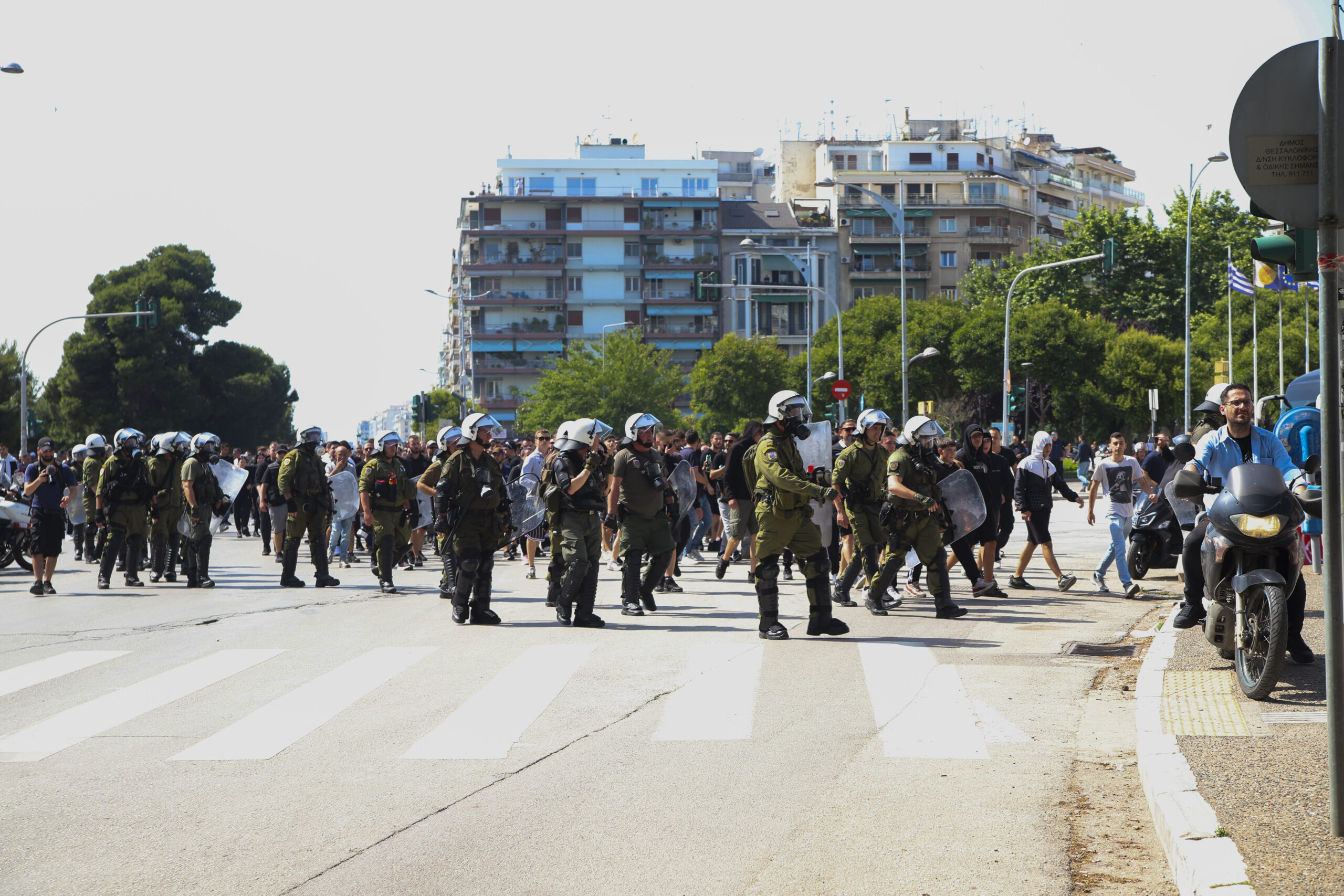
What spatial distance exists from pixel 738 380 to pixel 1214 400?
64.7 metres

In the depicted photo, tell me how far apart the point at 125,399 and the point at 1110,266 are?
44988 millimetres

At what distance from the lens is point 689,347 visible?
95938mm

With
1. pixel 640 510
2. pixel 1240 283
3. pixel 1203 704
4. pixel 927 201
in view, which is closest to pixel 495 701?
pixel 1203 704

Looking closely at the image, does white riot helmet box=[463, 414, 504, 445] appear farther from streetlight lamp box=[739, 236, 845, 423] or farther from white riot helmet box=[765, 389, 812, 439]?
streetlight lamp box=[739, 236, 845, 423]

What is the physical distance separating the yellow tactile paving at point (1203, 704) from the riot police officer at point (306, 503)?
33.8 feet

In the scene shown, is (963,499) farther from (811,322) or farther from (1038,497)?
(811,322)

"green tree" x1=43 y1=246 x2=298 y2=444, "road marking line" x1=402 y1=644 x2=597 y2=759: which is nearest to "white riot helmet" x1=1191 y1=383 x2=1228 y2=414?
"road marking line" x1=402 y1=644 x2=597 y2=759

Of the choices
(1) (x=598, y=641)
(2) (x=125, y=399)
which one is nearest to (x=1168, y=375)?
(2) (x=125, y=399)

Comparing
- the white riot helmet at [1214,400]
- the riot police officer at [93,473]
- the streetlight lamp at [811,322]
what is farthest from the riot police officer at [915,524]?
the streetlight lamp at [811,322]

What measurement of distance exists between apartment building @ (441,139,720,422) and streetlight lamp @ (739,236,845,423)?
5519 mm

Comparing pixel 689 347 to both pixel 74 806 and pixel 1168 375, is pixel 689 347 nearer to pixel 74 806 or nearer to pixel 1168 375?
pixel 1168 375

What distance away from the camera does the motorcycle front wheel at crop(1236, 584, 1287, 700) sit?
6949 millimetres

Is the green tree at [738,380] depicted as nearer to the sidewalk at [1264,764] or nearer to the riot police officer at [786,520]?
the riot police officer at [786,520]

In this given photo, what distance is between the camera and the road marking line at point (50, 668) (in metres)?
9.16
